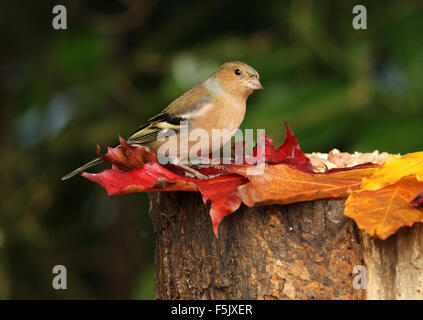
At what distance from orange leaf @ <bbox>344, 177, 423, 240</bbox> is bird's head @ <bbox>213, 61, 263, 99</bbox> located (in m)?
0.64

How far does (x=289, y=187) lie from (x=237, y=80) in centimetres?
63

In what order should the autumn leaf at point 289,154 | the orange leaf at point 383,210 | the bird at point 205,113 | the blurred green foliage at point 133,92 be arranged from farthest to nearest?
the blurred green foliage at point 133,92, the bird at point 205,113, the autumn leaf at point 289,154, the orange leaf at point 383,210

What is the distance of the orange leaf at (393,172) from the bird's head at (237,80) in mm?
579

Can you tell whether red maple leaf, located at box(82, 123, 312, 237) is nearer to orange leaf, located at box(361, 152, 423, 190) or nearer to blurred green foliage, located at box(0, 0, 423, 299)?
orange leaf, located at box(361, 152, 423, 190)

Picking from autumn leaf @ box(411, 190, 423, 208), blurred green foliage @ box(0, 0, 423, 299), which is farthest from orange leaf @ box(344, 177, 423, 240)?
blurred green foliage @ box(0, 0, 423, 299)

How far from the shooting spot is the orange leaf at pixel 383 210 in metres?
1.11

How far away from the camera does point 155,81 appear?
3.12 m

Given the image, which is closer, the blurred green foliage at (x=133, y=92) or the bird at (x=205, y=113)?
the bird at (x=205, y=113)

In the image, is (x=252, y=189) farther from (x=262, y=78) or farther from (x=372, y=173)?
(x=262, y=78)

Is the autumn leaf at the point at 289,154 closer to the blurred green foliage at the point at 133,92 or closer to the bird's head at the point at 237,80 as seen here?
the bird's head at the point at 237,80

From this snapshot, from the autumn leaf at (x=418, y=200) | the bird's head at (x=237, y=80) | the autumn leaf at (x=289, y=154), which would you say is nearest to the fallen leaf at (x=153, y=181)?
the autumn leaf at (x=289, y=154)

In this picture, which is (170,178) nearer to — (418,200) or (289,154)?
(289,154)

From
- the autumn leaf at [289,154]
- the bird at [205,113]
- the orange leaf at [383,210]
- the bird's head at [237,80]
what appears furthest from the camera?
the bird's head at [237,80]

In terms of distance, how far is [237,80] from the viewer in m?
1.77
